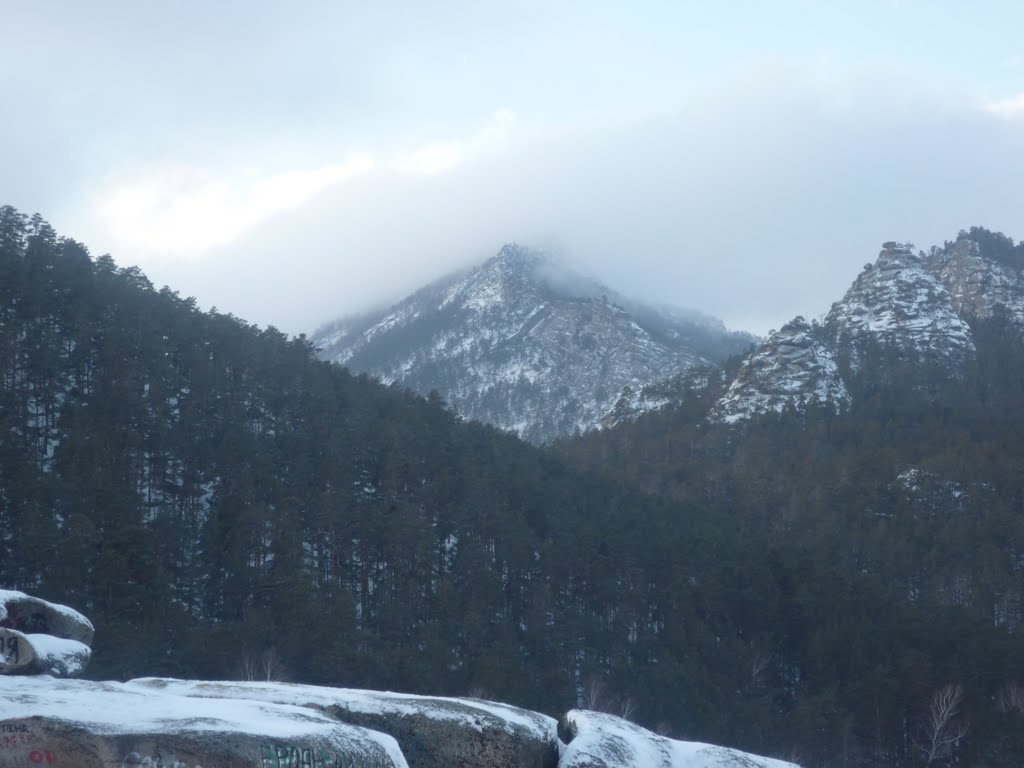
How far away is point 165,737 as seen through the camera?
11.7 meters

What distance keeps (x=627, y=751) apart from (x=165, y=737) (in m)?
7.99

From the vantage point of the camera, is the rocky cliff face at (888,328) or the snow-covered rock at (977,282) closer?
the rocky cliff face at (888,328)

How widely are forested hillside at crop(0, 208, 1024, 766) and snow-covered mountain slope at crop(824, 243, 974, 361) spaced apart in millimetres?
52477

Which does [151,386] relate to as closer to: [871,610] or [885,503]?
[871,610]

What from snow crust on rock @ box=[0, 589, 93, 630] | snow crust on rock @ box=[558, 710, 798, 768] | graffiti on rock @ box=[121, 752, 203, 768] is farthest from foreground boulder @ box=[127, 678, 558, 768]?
snow crust on rock @ box=[0, 589, 93, 630]

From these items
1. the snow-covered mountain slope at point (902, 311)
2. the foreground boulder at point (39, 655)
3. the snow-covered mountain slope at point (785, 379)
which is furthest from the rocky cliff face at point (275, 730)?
the snow-covered mountain slope at point (902, 311)

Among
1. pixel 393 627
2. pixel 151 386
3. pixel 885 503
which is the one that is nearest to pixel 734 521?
pixel 885 503

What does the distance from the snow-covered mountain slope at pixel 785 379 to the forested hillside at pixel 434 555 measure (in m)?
31.2

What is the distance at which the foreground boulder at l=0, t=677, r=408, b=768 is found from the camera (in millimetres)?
11586

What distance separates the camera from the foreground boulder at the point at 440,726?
14914 millimetres

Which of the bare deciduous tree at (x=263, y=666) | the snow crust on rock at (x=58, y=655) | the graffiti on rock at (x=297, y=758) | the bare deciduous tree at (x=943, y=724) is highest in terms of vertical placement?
the snow crust on rock at (x=58, y=655)

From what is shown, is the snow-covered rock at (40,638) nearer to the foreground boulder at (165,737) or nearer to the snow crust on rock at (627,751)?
the foreground boulder at (165,737)

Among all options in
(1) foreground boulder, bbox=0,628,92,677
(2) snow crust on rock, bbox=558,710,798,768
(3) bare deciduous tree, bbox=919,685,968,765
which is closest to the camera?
(1) foreground boulder, bbox=0,628,92,677

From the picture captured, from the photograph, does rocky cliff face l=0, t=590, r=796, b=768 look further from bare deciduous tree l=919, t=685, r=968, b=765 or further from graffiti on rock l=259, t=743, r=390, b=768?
bare deciduous tree l=919, t=685, r=968, b=765
